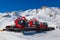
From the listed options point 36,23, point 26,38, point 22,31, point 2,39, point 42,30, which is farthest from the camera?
point 36,23

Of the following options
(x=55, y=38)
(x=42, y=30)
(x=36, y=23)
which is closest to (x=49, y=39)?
(x=55, y=38)

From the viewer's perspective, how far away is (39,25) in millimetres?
23203

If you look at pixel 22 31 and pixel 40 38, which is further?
pixel 22 31

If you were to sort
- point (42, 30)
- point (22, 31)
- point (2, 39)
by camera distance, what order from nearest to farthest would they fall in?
point (2, 39)
point (22, 31)
point (42, 30)

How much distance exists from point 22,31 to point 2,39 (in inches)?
174

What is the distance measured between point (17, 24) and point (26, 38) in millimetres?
5654

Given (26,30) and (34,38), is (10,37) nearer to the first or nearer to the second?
(34,38)

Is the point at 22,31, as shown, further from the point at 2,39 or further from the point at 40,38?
the point at 2,39

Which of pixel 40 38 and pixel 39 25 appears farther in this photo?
pixel 39 25

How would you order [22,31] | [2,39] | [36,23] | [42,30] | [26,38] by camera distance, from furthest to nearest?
[36,23]
[42,30]
[22,31]
[26,38]
[2,39]

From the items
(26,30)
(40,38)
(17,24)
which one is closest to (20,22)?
(17,24)

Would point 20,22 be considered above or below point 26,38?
above

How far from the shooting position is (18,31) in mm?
19719

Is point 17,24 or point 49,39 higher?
point 17,24
